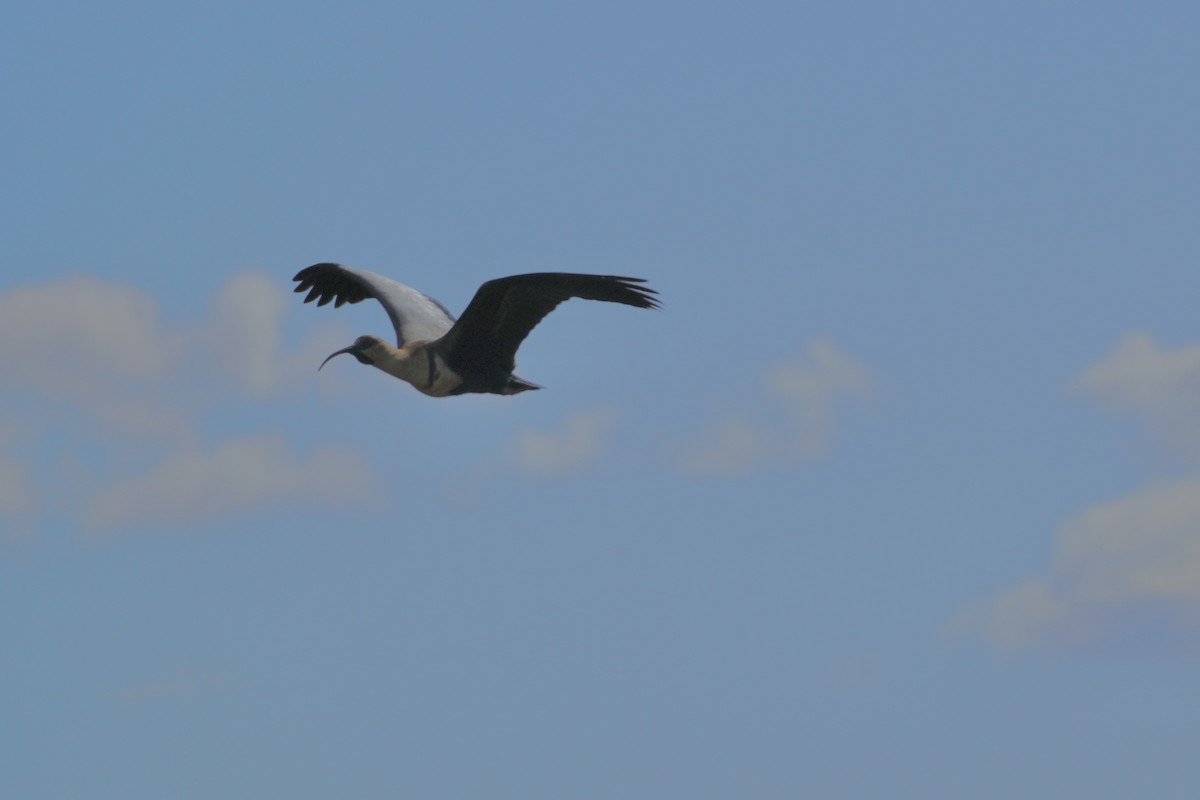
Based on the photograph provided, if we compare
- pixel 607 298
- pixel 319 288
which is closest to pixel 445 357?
pixel 607 298

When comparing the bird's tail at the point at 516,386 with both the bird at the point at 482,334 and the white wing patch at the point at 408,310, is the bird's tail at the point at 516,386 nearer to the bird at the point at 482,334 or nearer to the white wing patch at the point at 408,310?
the bird at the point at 482,334

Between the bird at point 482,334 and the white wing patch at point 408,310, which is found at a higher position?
the white wing patch at point 408,310

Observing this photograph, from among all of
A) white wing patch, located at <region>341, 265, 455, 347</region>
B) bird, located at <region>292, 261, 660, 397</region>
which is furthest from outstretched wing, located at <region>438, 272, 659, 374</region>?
white wing patch, located at <region>341, 265, 455, 347</region>

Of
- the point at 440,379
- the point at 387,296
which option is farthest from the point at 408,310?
the point at 440,379

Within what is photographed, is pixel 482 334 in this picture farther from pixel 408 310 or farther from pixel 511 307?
pixel 408 310

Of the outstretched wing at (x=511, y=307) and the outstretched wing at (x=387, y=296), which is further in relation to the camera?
the outstretched wing at (x=387, y=296)

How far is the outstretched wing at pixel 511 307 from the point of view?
66.6ft

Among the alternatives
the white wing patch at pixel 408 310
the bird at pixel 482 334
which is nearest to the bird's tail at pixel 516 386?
the bird at pixel 482 334

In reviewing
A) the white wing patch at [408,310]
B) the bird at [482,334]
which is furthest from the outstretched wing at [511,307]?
the white wing patch at [408,310]

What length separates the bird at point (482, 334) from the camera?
20.6m

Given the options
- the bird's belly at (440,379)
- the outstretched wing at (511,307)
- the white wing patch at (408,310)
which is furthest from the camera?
the white wing patch at (408,310)

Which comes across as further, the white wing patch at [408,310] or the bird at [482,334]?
the white wing patch at [408,310]

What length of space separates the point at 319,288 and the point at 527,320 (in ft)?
16.6

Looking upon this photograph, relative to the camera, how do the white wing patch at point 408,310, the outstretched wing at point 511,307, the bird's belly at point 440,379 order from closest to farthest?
the outstretched wing at point 511,307
the bird's belly at point 440,379
the white wing patch at point 408,310
